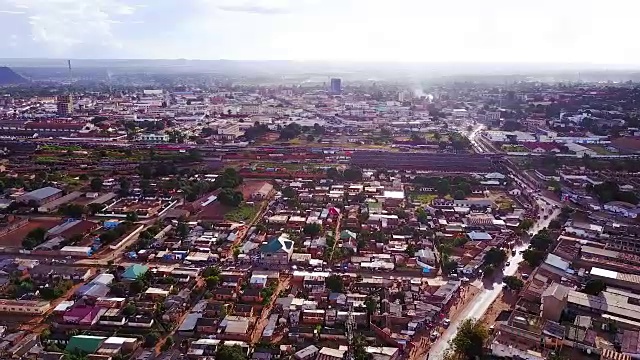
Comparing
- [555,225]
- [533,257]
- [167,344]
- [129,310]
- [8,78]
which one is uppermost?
[8,78]

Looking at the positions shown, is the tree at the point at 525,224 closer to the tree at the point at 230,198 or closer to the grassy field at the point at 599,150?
the tree at the point at 230,198

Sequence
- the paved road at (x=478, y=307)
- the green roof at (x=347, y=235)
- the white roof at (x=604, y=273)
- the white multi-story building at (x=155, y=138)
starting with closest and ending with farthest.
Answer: the paved road at (x=478, y=307)
the white roof at (x=604, y=273)
the green roof at (x=347, y=235)
the white multi-story building at (x=155, y=138)

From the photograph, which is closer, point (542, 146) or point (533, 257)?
point (533, 257)

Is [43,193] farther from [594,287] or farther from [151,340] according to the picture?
[594,287]

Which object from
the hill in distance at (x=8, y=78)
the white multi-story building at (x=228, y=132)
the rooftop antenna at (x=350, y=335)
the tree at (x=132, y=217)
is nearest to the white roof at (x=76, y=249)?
the tree at (x=132, y=217)

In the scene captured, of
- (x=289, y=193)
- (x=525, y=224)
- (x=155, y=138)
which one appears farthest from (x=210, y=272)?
(x=155, y=138)

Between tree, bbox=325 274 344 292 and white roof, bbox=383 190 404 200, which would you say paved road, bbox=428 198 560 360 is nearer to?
tree, bbox=325 274 344 292
